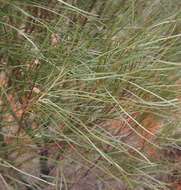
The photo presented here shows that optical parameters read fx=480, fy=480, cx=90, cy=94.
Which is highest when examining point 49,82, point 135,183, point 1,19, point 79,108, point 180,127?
point 1,19

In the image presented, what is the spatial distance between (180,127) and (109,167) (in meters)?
0.30

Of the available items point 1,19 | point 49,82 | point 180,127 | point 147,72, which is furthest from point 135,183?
point 1,19

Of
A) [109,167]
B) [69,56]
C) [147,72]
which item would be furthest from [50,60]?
[109,167]

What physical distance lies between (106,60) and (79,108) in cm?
16

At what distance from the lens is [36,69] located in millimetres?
1278

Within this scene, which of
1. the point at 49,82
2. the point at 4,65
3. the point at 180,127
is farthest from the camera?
the point at 180,127

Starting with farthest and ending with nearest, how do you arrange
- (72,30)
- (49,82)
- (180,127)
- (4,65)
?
(180,127)
(72,30)
(4,65)
(49,82)

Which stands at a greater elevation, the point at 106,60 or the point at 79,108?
the point at 106,60

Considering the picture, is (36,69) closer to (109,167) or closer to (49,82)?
(49,82)

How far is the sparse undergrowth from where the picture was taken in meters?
1.20

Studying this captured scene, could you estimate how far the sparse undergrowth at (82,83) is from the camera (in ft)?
3.95

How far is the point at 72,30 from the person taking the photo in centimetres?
144

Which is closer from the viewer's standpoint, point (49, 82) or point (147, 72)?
point (49, 82)

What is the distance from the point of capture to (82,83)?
1.29 metres
